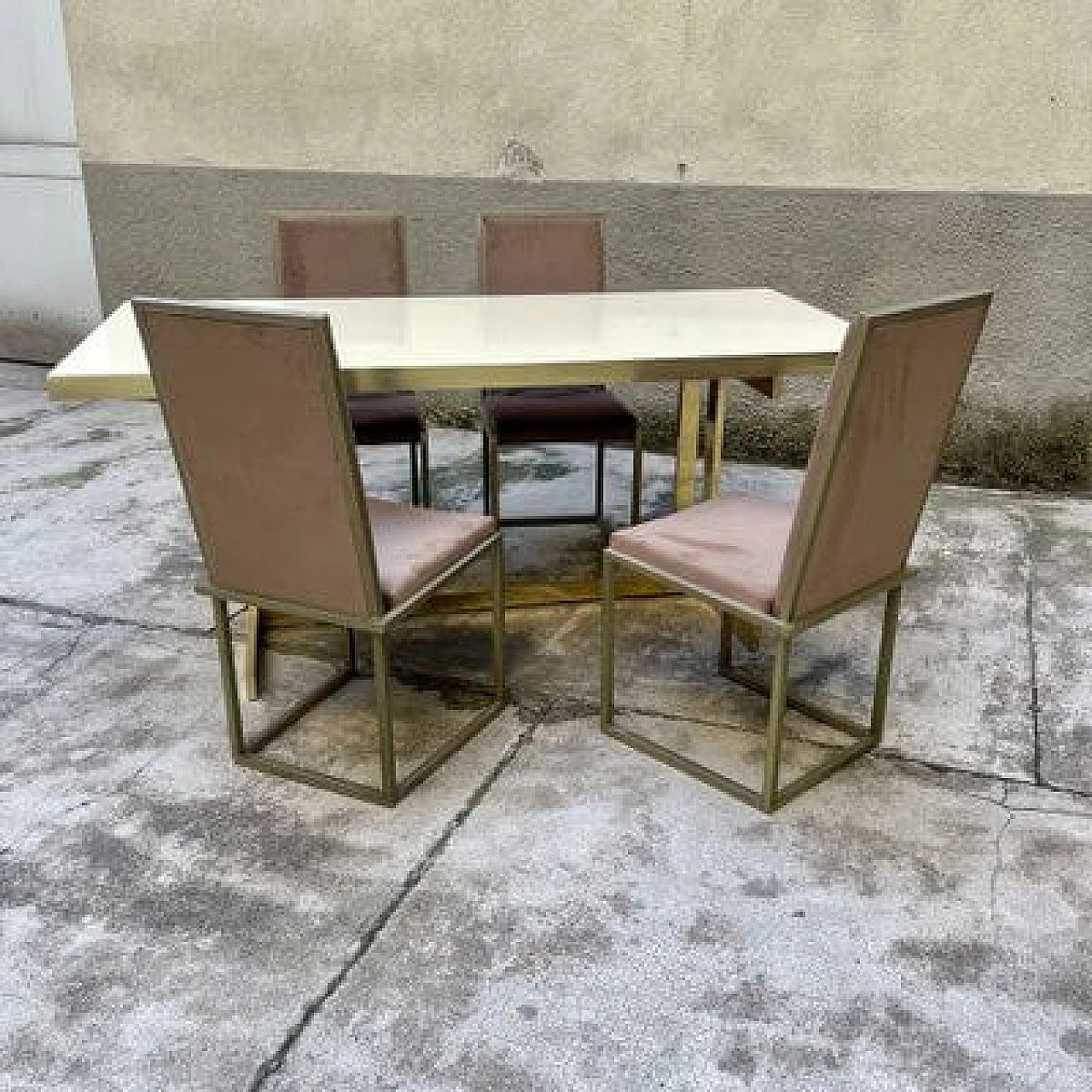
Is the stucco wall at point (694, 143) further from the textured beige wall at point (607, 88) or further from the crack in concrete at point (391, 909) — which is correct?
the crack in concrete at point (391, 909)

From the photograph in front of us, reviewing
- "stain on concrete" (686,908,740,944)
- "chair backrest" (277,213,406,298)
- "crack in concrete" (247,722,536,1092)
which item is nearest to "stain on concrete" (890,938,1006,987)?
"stain on concrete" (686,908,740,944)

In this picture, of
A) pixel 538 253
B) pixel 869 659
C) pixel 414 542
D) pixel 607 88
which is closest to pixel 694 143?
pixel 607 88

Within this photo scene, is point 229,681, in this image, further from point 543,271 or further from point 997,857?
point 543,271

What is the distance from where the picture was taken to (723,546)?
222 cm

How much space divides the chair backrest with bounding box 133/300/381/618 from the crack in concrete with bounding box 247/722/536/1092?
425 mm

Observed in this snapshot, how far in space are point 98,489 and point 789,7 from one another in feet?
9.16

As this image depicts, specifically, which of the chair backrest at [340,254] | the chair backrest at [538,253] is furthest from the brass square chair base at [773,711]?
the chair backrest at [340,254]

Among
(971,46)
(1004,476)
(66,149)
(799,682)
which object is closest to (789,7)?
(971,46)

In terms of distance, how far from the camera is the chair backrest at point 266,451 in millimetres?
1837

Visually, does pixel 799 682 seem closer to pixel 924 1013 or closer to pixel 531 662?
pixel 531 662

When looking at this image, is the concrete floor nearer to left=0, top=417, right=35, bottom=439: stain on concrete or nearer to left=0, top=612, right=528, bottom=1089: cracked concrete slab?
left=0, top=612, right=528, bottom=1089: cracked concrete slab

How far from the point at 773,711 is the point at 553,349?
0.92 metres

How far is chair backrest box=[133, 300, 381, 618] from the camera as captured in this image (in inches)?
72.3

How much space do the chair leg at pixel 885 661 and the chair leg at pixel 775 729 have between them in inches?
13.1
